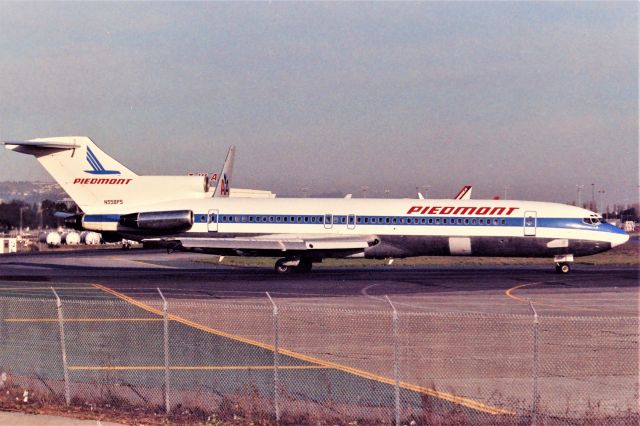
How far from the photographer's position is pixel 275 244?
125 feet

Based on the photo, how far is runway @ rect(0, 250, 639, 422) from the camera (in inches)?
570

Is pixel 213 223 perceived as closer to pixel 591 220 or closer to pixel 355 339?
pixel 591 220

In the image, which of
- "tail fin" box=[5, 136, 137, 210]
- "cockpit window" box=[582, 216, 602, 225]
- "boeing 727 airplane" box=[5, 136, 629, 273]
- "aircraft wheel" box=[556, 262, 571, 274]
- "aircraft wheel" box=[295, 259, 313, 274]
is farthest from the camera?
"tail fin" box=[5, 136, 137, 210]

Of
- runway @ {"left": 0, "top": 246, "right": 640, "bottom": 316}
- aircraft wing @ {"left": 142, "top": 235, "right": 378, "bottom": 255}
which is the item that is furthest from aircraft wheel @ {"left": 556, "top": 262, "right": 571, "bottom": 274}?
aircraft wing @ {"left": 142, "top": 235, "right": 378, "bottom": 255}

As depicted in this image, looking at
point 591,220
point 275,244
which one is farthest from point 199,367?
point 591,220

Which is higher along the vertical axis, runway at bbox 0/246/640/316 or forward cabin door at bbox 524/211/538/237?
forward cabin door at bbox 524/211/538/237

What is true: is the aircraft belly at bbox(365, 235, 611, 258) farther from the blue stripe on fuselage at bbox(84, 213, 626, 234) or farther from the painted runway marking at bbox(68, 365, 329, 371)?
the painted runway marking at bbox(68, 365, 329, 371)

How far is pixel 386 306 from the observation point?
26.0 m

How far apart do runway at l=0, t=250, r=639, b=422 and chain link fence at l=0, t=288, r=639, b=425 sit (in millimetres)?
49

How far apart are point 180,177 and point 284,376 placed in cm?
2867

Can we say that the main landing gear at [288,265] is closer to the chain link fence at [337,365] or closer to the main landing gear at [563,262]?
the main landing gear at [563,262]

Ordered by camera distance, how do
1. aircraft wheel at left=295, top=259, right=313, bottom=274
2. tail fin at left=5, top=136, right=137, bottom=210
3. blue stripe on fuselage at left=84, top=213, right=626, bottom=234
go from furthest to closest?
tail fin at left=5, top=136, right=137, bottom=210 < aircraft wheel at left=295, top=259, right=313, bottom=274 < blue stripe on fuselage at left=84, top=213, right=626, bottom=234

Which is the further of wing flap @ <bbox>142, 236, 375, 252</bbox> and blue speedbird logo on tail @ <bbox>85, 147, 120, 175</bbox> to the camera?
blue speedbird logo on tail @ <bbox>85, 147, 120, 175</bbox>

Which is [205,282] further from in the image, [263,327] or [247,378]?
[247,378]
